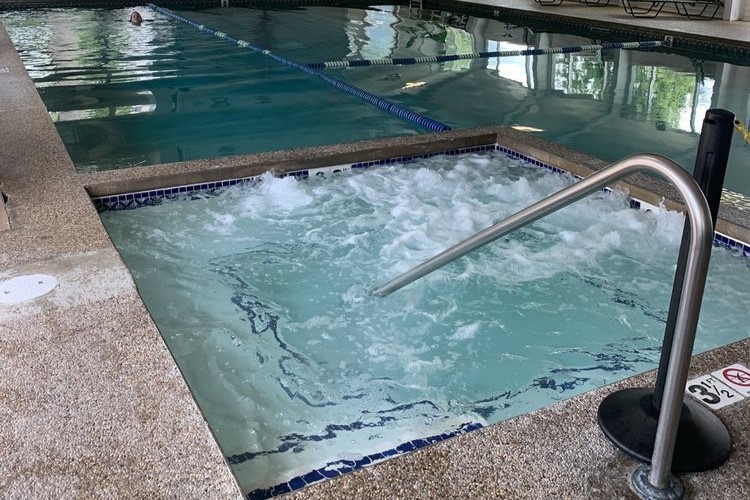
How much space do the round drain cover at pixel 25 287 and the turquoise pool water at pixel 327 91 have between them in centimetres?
234

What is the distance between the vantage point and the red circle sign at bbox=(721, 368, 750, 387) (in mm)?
2033

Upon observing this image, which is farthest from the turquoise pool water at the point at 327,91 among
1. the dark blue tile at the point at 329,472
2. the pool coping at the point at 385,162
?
the dark blue tile at the point at 329,472

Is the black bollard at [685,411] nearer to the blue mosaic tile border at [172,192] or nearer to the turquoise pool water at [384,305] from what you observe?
the turquoise pool water at [384,305]

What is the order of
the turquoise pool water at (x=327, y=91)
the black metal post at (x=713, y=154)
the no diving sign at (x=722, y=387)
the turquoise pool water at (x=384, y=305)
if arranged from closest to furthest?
1. the black metal post at (x=713, y=154)
2. the no diving sign at (x=722, y=387)
3. the turquoise pool water at (x=384, y=305)
4. the turquoise pool water at (x=327, y=91)

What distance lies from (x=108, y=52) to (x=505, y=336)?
791 centimetres

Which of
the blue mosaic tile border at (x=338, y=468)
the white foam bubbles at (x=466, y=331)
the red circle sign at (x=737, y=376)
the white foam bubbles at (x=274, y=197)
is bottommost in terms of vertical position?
the white foam bubbles at (x=466, y=331)

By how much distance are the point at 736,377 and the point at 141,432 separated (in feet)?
5.45

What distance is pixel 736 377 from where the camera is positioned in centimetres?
206

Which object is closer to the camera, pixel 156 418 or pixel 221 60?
pixel 156 418

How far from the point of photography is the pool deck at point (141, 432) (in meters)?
1.59

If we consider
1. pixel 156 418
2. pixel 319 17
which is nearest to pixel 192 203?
pixel 156 418

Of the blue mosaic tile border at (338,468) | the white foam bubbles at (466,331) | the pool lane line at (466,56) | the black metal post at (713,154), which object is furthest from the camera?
the pool lane line at (466,56)

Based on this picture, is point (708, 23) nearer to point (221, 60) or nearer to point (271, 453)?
point (221, 60)

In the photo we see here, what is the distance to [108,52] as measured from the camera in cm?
909
